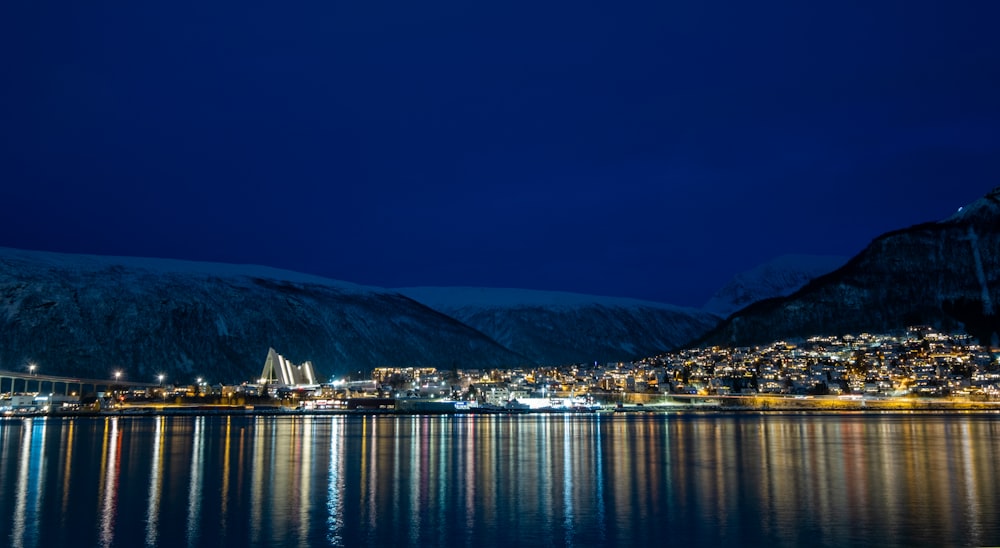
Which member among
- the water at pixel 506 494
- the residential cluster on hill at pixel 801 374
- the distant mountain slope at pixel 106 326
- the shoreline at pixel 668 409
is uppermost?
the distant mountain slope at pixel 106 326

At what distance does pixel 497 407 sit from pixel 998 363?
258 ft

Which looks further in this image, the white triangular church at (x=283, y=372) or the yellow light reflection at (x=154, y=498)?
the white triangular church at (x=283, y=372)

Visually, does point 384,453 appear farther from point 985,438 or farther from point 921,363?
point 921,363

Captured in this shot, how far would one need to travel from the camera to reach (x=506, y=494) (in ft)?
109

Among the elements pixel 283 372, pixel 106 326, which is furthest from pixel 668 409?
pixel 106 326

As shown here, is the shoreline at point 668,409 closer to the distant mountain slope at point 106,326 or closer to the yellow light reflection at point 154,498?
the distant mountain slope at point 106,326

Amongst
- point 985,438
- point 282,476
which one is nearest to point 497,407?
point 985,438

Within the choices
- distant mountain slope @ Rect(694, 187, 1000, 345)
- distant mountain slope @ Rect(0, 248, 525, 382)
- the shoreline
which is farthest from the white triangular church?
distant mountain slope @ Rect(694, 187, 1000, 345)

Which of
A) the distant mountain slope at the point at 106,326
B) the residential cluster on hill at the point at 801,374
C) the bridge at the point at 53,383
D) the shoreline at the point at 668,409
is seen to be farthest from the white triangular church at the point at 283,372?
the shoreline at the point at 668,409

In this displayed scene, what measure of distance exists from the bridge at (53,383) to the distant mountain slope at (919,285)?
400 feet

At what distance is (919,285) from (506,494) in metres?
138

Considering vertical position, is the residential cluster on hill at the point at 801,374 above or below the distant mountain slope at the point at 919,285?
below

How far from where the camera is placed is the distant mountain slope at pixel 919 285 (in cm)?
14525

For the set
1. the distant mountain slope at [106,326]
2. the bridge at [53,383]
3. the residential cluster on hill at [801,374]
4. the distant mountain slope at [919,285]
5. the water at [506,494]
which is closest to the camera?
the water at [506,494]
